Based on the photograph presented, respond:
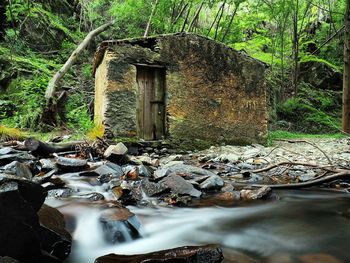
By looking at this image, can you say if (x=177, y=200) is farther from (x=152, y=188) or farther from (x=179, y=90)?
(x=179, y=90)

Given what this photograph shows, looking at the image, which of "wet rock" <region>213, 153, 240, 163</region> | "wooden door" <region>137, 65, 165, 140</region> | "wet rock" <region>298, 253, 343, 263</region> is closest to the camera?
"wet rock" <region>298, 253, 343, 263</region>

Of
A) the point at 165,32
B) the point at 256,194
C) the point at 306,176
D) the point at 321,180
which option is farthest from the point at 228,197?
the point at 165,32

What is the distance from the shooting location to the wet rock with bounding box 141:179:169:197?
363 cm

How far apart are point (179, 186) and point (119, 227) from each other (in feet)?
4.58

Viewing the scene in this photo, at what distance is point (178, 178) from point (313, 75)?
731 inches

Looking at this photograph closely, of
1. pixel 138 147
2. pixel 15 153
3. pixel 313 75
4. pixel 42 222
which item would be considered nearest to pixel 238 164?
pixel 138 147

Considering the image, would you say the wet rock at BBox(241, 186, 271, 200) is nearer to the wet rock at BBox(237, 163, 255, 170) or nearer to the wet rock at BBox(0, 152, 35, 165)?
the wet rock at BBox(237, 163, 255, 170)

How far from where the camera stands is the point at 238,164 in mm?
6422

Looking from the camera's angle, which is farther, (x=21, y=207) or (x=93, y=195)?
(x=93, y=195)

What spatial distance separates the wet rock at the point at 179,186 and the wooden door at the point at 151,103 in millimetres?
4660

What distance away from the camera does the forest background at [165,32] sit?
35.6 ft

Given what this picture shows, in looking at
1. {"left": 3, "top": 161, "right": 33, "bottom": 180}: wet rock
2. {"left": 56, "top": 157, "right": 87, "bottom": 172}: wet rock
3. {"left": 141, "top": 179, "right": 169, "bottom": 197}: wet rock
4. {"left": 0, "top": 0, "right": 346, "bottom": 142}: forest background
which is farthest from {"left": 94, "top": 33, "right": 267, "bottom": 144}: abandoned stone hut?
{"left": 141, "top": 179, "right": 169, "bottom": 197}: wet rock

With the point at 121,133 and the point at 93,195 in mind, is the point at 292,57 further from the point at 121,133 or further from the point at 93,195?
the point at 93,195

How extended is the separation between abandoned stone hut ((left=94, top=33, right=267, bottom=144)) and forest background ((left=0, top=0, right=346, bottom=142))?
2.14 metres
